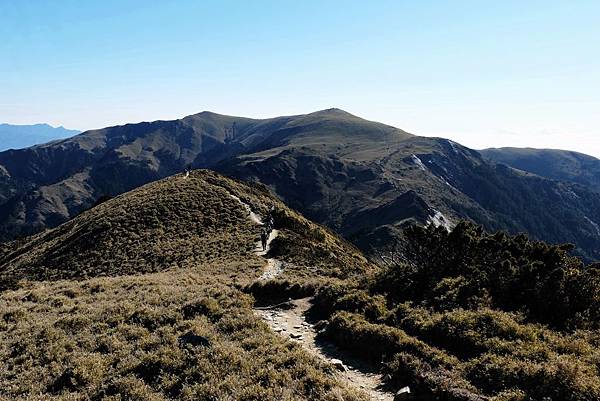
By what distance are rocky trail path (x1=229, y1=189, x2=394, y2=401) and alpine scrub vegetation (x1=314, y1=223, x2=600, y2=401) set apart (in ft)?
1.80

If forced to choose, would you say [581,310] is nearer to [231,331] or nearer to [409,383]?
[409,383]

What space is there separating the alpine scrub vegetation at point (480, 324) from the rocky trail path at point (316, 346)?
0.55 m

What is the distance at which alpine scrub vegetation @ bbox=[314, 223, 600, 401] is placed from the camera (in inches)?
452

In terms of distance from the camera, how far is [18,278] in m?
44.2

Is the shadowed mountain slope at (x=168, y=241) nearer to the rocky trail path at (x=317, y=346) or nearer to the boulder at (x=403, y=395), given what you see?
the rocky trail path at (x=317, y=346)

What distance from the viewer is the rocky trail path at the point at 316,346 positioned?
12773 mm

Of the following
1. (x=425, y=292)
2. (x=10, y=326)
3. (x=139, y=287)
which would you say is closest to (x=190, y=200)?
(x=139, y=287)

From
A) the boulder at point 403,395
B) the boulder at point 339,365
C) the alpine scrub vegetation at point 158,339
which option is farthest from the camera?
the boulder at point 339,365

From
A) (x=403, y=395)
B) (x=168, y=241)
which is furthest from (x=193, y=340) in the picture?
(x=168, y=241)

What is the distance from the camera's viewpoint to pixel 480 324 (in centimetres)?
1527

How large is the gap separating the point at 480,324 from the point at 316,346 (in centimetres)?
594

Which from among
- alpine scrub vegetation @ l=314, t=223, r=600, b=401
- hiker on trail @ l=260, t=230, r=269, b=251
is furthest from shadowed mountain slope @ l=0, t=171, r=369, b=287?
alpine scrub vegetation @ l=314, t=223, r=600, b=401

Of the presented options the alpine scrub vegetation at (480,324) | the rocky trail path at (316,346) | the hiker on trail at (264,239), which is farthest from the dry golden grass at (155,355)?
the hiker on trail at (264,239)

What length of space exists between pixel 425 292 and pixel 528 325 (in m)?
5.58
